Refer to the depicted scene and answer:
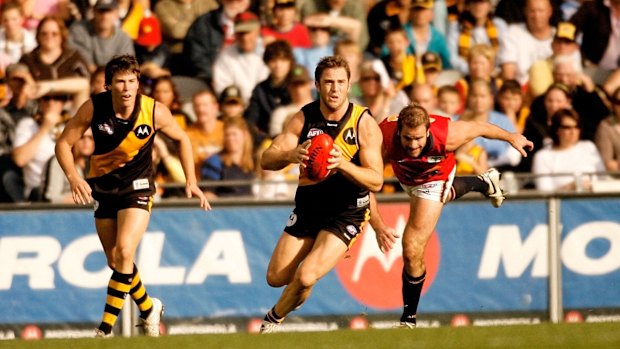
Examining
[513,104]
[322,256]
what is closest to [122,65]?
[322,256]

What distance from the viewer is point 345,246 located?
41.0ft

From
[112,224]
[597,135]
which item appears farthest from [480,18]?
[112,224]

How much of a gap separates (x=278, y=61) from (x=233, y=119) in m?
1.14

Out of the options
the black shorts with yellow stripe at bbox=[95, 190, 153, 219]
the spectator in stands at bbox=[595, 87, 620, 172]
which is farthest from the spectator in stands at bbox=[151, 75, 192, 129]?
the spectator in stands at bbox=[595, 87, 620, 172]

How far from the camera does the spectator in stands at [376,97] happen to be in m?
18.0

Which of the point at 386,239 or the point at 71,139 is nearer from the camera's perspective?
the point at 386,239

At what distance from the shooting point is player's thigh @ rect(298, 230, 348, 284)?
1223 centimetres

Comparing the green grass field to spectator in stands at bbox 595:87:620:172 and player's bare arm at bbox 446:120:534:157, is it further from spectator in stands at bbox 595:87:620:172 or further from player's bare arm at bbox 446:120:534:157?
spectator in stands at bbox 595:87:620:172

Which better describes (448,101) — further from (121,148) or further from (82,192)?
(82,192)

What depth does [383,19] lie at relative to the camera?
63.6 feet

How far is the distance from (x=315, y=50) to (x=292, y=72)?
0.90 meters

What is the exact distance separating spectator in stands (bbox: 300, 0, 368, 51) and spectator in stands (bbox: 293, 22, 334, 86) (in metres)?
0.21

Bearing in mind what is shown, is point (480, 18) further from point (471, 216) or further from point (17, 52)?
point (17, 52)

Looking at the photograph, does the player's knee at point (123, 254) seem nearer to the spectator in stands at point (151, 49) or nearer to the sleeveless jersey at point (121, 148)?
the sleeveless jersey at point (121, 148)
